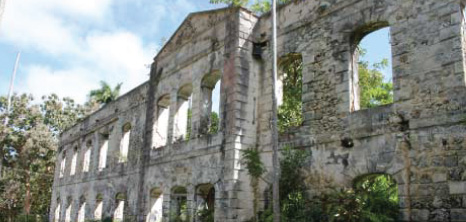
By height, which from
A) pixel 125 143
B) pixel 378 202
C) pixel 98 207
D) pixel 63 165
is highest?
pixel 125 143

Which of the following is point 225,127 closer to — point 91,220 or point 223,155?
point 223,155

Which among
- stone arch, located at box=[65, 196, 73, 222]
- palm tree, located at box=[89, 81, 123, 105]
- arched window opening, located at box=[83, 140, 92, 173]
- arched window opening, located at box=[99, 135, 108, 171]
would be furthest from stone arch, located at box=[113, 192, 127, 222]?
palm tree, located at box=[89, 81, 123, 105]

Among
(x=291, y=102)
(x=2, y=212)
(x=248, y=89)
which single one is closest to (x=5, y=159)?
(x=2, y=212)

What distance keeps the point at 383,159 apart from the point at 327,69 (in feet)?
8.41

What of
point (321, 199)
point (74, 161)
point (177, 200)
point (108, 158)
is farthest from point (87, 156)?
point (321, 199)

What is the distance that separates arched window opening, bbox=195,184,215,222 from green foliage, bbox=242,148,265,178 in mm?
1870

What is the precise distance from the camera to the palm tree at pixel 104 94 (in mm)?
36312

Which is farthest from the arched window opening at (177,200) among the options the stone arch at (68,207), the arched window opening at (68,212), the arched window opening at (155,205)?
the arched window opening at (68,212)

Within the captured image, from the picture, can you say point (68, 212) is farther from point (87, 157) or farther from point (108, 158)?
point (108, 158)

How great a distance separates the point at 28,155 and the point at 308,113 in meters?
25.4

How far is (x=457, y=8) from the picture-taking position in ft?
26.0

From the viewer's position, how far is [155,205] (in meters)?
14.6

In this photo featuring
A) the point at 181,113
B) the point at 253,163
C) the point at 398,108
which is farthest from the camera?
the point at 181,113

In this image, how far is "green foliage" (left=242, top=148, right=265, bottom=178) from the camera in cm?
1067
